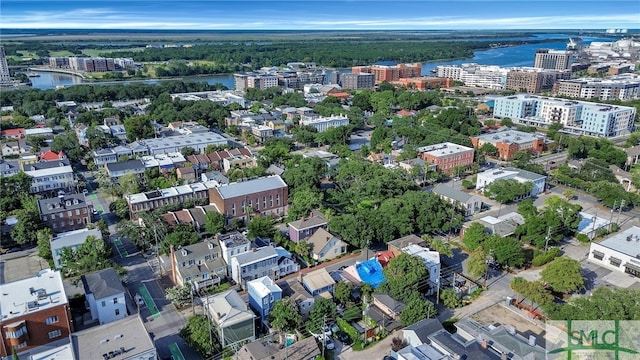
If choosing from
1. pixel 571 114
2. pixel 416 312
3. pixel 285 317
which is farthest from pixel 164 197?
pixel 571 114

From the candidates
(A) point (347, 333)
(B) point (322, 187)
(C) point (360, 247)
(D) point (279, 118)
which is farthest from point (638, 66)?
(A) point (347, 333)

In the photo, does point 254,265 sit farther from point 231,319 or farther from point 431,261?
point 431,261

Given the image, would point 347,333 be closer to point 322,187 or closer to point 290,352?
point 290,352

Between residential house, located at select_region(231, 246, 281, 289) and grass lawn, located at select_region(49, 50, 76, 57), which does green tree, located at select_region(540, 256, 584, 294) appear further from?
grass lawn, located at select_region(49, 50, 76, 57)

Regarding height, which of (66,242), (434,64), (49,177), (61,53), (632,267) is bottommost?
(632,267)

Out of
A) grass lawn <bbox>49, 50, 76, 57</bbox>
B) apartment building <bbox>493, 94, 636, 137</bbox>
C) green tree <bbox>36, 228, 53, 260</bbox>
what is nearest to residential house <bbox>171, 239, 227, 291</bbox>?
green tree <bbox>36, 228, 53, 260</bbox>

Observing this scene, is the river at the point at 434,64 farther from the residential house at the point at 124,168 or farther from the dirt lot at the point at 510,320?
the dirt lot at the point at 510,320
